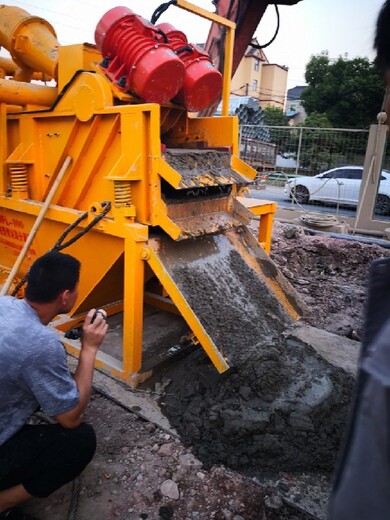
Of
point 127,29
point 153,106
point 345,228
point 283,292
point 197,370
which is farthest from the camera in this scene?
point 345,228

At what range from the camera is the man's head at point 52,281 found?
1.98 m

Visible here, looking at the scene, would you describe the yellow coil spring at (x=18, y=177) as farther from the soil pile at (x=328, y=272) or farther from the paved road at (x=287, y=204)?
the paved road at (x=287, y=204)

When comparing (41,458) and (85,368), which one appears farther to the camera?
(85,368)

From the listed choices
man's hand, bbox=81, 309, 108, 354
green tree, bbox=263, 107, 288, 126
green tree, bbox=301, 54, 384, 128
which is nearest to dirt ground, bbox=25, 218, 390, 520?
man's hand, bbox=81, 309, 108, 354

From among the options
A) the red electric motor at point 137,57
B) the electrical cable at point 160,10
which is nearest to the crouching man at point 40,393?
the red electric motor at point 137,57

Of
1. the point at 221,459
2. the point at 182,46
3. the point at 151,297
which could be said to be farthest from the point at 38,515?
the point at 182,46

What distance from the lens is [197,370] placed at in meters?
3.15

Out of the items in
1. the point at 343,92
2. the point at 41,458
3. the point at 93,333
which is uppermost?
the point at 343,92

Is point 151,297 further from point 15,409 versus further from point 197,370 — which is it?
point 15,409

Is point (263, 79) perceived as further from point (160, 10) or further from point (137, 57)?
point (137, 57)

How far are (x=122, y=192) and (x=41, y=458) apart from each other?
1683mm

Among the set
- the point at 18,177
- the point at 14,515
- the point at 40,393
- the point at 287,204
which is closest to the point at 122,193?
the point at 18,177

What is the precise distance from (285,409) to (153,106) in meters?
A: 2.13

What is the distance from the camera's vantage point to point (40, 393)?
185cm
